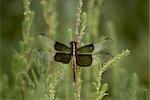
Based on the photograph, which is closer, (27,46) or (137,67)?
(27,46)

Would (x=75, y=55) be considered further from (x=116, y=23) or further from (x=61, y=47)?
(x=116, y=23)

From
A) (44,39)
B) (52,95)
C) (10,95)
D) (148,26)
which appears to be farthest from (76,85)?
(148,26)

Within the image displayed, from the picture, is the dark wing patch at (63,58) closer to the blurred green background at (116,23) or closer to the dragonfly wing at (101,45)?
the dragonfly wing at (101,45)

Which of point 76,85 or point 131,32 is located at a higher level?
point 131,32

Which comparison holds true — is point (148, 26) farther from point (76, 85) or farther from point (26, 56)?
point (76, 85)

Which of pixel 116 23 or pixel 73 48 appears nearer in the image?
pixel 73 48

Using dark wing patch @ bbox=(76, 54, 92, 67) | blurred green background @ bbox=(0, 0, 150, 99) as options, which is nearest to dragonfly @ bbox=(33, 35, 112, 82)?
dark wing patch @ bbox=(76, 54, 92, 67)

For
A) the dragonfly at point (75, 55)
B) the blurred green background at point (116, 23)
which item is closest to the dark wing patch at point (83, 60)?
the dragonfly at point (75, 55)

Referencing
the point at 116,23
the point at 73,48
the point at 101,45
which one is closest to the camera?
the point at 73,48

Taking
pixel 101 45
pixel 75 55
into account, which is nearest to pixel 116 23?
pixel 101 45
